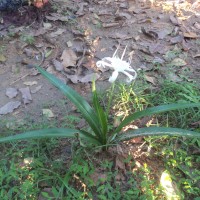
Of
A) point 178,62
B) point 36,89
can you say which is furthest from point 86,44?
point 178,62

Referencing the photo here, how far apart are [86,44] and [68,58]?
0.86 ft

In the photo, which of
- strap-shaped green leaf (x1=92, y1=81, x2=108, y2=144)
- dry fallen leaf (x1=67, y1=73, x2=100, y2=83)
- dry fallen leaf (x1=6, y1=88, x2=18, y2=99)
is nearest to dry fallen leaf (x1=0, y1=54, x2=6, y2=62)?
dry fallen leaf (x1=6, y1=88, x2=18, y2=99)

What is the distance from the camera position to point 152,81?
2422mm

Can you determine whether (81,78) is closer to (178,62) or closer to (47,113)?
(47,113)

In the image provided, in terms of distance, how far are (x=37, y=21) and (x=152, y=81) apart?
1.32 meters

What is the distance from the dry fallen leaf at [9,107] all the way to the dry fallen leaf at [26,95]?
5cm

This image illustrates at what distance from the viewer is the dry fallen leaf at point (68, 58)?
2.58 meters

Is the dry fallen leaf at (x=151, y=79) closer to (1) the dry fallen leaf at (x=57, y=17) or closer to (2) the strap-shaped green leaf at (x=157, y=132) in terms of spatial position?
(2) the strap-shaped green leaf at (x=157, y=132)

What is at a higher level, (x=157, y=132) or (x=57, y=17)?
(x=157, y=132)

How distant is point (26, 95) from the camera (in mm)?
2340

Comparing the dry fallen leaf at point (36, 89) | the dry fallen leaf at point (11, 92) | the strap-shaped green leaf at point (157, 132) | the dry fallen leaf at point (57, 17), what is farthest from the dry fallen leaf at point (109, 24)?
the strap-shaped green leaf at point (157, 132)

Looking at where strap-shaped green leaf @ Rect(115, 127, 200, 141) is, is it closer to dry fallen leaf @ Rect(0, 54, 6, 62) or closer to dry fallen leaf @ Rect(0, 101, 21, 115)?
dry fallen leaf @ Rect(0, 101, 21, 115)

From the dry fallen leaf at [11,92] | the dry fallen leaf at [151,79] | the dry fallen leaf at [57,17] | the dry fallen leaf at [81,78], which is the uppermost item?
the dry fallen leaf at [57,17]

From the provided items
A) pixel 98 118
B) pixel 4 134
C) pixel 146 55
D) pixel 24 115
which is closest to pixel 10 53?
pixel 24 115
